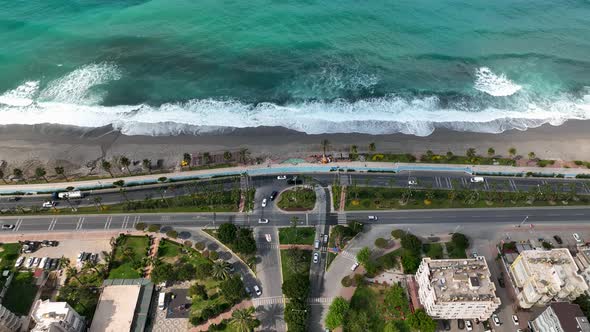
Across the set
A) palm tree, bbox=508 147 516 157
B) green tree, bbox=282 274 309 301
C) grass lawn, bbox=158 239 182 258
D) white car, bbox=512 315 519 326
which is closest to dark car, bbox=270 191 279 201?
grass lawn, bbox=158 239 182 258

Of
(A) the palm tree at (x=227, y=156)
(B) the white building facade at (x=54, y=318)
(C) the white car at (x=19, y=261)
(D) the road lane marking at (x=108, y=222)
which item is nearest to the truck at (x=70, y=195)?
(D) the road lane marking at (x=108, y=222)

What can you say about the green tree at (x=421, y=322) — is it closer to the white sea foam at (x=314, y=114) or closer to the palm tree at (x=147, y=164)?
the white sea foam at (x=314, y=114)

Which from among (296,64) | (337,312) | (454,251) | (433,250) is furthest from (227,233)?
(296,64)

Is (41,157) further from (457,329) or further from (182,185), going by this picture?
(457,329)

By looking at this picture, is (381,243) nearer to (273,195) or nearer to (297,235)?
(297,235)

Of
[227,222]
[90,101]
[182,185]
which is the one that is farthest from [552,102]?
[90,101]
